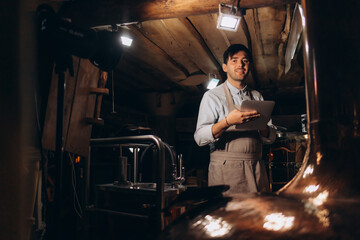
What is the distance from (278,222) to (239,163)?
5.25 feet

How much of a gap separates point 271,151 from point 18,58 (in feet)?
19.6

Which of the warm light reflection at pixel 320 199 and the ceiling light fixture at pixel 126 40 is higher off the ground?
the ceiling light fixture at pixel 126 40

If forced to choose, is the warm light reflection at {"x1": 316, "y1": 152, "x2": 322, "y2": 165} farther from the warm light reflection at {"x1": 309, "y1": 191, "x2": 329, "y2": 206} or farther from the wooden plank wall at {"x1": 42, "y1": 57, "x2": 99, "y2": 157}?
the wooden plank wall at {"x1": 42, "y1": 57, "x2": 99, "y2": 157}

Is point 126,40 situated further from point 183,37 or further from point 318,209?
point 318,209

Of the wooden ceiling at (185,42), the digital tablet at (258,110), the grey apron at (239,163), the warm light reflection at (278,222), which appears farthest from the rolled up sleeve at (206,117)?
the warm light reflection at (278,222)

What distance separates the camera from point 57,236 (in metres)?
1.38

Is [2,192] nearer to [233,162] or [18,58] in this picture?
[18,58]

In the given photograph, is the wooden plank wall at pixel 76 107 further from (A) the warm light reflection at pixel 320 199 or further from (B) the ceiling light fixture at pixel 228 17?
(A) the warm light reflection at pixel 320 199

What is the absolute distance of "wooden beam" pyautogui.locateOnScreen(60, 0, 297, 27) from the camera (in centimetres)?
335

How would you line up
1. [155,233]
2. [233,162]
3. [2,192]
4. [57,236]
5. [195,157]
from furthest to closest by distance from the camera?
[195,157] → [233,162] → [2,192] → [57,236] → [155,233]

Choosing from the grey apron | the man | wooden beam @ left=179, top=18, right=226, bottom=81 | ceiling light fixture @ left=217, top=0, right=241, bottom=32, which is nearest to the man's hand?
the man

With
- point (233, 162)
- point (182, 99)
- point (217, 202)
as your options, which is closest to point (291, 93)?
point (182, 99)

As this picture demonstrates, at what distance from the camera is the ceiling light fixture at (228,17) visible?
3.28m

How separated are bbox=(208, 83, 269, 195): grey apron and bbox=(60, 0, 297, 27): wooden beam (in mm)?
1783
